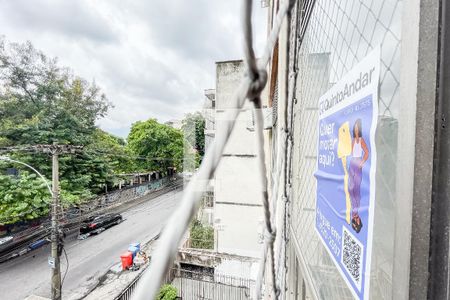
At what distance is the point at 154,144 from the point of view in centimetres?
1930

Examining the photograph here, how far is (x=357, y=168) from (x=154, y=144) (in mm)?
19646

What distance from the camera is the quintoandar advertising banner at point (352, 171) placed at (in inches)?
21.3

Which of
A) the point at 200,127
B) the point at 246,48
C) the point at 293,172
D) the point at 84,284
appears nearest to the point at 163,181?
the point at 200,127

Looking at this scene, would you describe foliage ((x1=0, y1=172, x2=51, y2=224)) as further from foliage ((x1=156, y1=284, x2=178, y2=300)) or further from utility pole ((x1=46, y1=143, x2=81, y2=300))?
foliage ((x1=156, y1=284, x2=178, y2=300))

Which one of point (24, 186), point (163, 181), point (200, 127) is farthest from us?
point (163, 181)

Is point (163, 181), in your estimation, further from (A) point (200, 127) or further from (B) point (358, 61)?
(B) point (358, 61)

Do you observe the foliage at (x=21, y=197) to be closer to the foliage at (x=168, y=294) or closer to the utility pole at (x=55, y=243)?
the utility pole at (x=55, y=243)

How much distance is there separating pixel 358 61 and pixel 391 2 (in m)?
0.17

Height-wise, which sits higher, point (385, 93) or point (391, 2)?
point (391, 2)

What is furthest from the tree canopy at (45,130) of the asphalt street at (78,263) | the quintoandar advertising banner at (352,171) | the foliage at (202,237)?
the quintoandar advertising banner at (352,171)

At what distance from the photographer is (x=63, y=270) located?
805 centimetres

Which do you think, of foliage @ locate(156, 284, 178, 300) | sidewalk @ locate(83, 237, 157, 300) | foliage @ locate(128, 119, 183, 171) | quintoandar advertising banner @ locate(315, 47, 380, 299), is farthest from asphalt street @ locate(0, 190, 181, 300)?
foliage @ locate(128, 119, 183, 171)

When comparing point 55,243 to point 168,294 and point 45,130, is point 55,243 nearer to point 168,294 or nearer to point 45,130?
point 168,294

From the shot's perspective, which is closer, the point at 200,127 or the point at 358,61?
the point at 358,61
